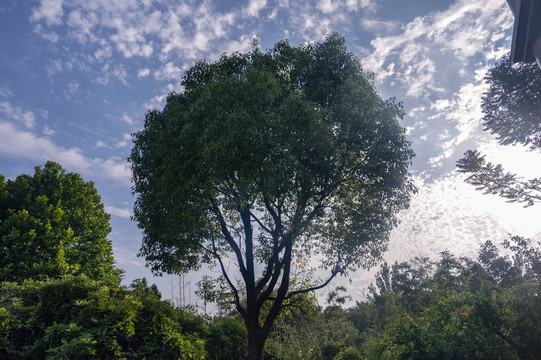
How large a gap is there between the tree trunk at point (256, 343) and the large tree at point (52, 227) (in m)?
10.4

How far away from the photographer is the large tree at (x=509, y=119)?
15.0 m

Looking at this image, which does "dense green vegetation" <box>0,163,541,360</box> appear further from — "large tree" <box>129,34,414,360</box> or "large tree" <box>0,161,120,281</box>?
"large tree" <box>0,161,120,281</box>

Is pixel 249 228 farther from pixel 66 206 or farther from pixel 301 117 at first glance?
pixel 66 206

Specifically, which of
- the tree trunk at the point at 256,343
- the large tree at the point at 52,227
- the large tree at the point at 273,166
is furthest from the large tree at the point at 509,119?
the large tree at the point at 52,227

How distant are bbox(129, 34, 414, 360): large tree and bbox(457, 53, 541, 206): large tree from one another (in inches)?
305

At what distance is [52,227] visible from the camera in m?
18.3

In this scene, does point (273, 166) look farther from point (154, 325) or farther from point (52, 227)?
point (52, 227)

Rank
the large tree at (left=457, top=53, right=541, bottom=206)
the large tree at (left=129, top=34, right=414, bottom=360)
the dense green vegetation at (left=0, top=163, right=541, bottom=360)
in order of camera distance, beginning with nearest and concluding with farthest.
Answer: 1. the dense green vegetation at (left=0, top=163, right=541, bottom=360)
2. the large tree at (left=129, top=34, right=414, bottom=360)
3. the large tree at (left=457, top=53, right=541, bottom=206)

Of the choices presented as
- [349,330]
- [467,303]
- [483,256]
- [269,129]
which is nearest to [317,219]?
[269,129]

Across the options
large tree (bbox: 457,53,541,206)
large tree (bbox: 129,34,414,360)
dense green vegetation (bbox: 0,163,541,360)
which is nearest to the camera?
dense green vegetation (bbox: 0,163,541,360)

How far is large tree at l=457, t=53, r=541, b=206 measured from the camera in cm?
1495

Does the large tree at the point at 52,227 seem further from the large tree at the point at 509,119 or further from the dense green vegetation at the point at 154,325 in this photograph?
the large tree at the point at 509,119

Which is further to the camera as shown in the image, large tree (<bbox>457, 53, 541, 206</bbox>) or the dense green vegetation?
large tree (<bbox>457, 53, 541, 206</bbox>)

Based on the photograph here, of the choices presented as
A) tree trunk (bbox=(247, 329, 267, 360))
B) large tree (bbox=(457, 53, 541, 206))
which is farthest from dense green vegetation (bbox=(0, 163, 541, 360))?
large tree (bbox=(457, 53, 541, 206))
